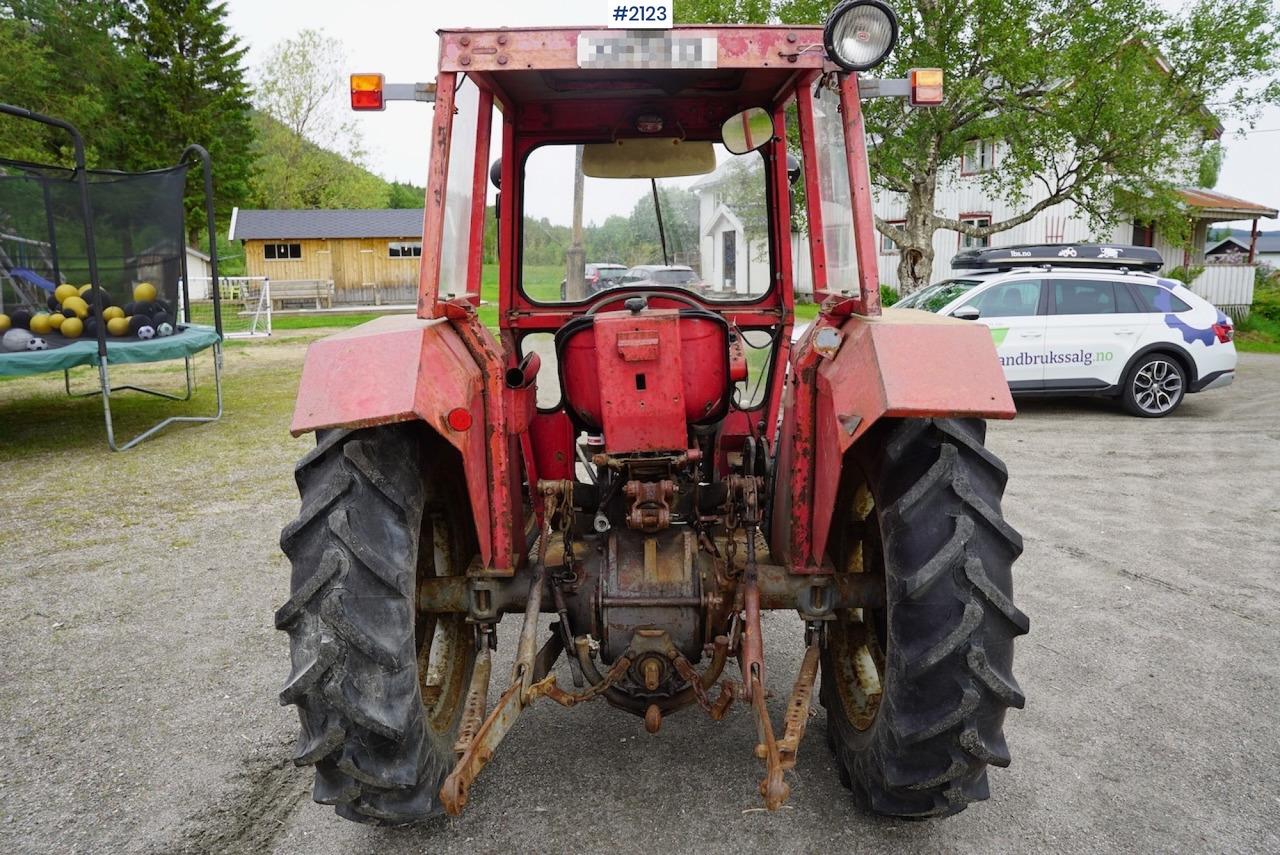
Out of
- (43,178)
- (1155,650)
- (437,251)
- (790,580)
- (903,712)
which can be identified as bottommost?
(1155,650)

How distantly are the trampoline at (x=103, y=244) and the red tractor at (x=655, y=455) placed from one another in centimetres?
686

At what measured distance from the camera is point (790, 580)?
287 centimetres

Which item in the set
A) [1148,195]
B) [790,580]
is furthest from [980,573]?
[1148,195]

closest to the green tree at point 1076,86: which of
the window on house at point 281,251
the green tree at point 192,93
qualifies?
the window on house at point 281,251

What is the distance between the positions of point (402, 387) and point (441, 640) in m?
1.10

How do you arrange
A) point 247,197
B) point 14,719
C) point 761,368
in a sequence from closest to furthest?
point 14,719
point 761,368
point 247,197

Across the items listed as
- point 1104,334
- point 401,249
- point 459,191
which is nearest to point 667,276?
point 459,191

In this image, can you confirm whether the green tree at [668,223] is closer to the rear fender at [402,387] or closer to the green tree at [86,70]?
the rear fender at [402,387]

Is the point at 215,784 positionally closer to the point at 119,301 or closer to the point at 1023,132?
the point at 119,301

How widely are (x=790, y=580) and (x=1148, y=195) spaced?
A: 15815 mm

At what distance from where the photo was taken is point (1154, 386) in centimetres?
1051

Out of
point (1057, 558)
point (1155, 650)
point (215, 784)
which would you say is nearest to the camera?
point (215, 784)

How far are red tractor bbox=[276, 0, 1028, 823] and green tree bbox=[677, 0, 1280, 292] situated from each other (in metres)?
12.0

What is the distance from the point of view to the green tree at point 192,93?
113 ft
